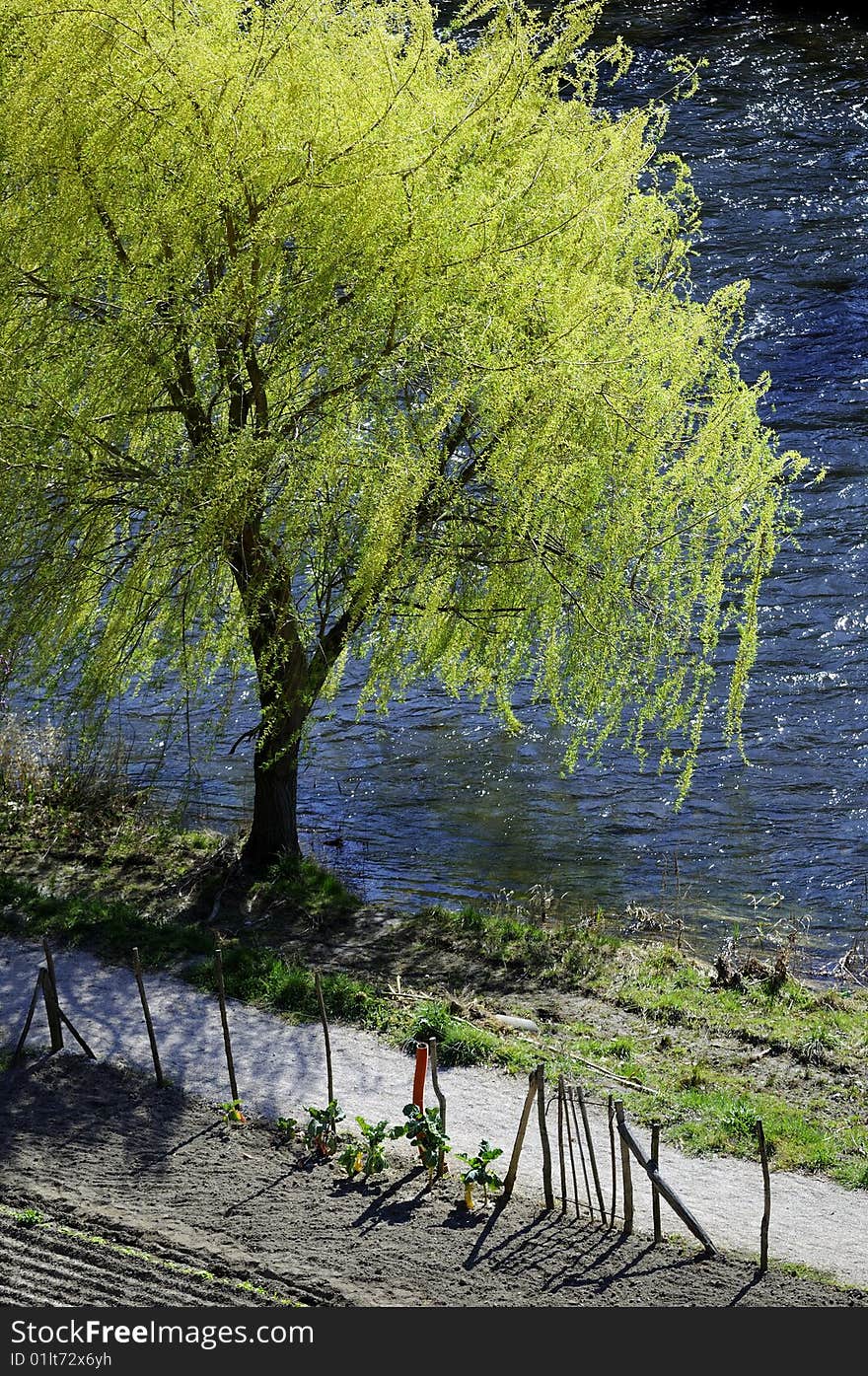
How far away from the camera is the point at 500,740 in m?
16.6

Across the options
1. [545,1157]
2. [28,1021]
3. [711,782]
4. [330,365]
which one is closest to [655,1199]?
[545,1157]

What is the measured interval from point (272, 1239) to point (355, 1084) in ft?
6.76

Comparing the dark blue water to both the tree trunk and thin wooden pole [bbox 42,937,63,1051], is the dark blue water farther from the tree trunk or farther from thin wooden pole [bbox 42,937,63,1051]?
thin wooden pole [bbox 42,937,63,1051]

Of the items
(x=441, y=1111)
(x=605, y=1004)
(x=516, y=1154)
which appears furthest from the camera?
(x=605, y=1004)

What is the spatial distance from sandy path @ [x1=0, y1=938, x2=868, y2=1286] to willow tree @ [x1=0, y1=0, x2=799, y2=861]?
2.21 metres

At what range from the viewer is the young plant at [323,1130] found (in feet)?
28.0

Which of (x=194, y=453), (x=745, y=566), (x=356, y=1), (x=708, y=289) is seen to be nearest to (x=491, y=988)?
(x=745, y=566)

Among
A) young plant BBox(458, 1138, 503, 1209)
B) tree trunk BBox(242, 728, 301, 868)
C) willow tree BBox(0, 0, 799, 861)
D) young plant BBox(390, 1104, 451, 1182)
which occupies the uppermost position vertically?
willow tree BBox(0, 0, 799, 861)

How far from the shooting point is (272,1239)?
297 inches

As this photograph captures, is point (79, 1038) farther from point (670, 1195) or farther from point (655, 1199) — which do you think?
point (670, 1195)

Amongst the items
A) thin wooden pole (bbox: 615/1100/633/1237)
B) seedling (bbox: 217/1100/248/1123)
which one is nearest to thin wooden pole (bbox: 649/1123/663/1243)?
thin wooden pole (bbox: 615/1100/633/1237)

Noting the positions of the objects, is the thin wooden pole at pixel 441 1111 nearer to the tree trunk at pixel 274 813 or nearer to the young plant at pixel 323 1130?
the young plant at pixel 323 1130

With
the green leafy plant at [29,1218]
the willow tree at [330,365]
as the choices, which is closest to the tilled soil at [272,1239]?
the green leafy plant at [29,1218]

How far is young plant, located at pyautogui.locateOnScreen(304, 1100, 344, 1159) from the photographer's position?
8547 mm
